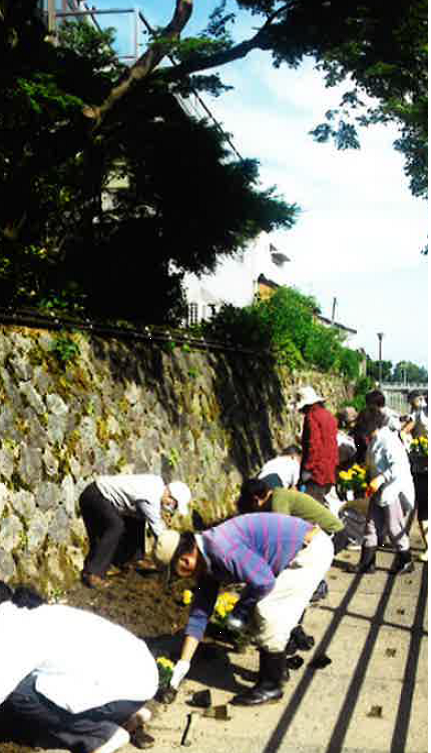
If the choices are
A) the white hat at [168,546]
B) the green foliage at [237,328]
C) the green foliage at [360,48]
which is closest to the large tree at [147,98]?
the green foliage at [360,48]

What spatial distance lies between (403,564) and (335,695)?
161 inches

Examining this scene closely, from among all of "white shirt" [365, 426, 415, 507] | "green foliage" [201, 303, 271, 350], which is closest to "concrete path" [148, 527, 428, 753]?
"white shirt" [365, 426, 415, 507]

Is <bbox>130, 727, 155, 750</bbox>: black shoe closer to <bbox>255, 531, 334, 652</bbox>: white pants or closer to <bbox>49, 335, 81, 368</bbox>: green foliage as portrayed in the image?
<bbox>255, 531, 334, 652</bbox>: white pants

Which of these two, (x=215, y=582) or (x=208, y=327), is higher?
(x=208, y=327)

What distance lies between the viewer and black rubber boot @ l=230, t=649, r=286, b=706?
5.89 m

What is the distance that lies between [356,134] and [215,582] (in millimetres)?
9930

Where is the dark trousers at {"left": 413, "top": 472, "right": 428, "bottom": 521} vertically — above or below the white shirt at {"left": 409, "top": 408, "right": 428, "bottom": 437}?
below

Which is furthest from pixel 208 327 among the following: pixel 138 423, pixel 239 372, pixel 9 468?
pixel 9 468

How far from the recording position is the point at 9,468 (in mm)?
7914

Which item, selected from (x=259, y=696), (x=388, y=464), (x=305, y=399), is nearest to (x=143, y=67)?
(x=305, y=399)

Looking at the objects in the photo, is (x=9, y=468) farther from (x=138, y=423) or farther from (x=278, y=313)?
(x=278, y=313)

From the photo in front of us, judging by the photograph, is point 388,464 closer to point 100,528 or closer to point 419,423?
point 100,528

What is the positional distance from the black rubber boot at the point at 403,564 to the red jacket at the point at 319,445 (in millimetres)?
1216

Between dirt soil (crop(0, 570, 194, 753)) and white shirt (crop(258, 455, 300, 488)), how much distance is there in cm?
147
